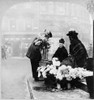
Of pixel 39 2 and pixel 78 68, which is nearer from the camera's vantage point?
pixel 78 68

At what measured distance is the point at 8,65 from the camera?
2.53 metres

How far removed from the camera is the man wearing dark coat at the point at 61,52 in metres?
2.47

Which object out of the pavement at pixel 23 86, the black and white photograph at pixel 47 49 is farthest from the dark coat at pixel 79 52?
the pavement at pixel 23 86

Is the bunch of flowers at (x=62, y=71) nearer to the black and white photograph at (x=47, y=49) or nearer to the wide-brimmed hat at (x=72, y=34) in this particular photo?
Answer: the black and white photograph at (x=47, y=49)

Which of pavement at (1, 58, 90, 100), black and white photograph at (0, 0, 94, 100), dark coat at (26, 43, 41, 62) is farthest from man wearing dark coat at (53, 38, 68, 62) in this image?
pavement at (1, 58, 90, 100)

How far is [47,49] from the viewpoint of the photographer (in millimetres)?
2477

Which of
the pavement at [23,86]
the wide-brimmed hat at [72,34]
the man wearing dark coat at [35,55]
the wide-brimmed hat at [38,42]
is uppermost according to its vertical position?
the wide-brimmed hat at [72,34]

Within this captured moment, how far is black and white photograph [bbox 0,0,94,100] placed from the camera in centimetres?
244

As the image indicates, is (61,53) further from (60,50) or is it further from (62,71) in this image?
(62,71)

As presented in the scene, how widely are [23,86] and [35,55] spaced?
1.16 feet

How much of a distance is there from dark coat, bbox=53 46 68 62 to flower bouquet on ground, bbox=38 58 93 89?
0.05m

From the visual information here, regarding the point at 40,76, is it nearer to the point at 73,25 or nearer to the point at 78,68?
the point at 78,68

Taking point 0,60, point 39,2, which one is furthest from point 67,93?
point 39,2

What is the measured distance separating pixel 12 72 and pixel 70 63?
2.07 feet
